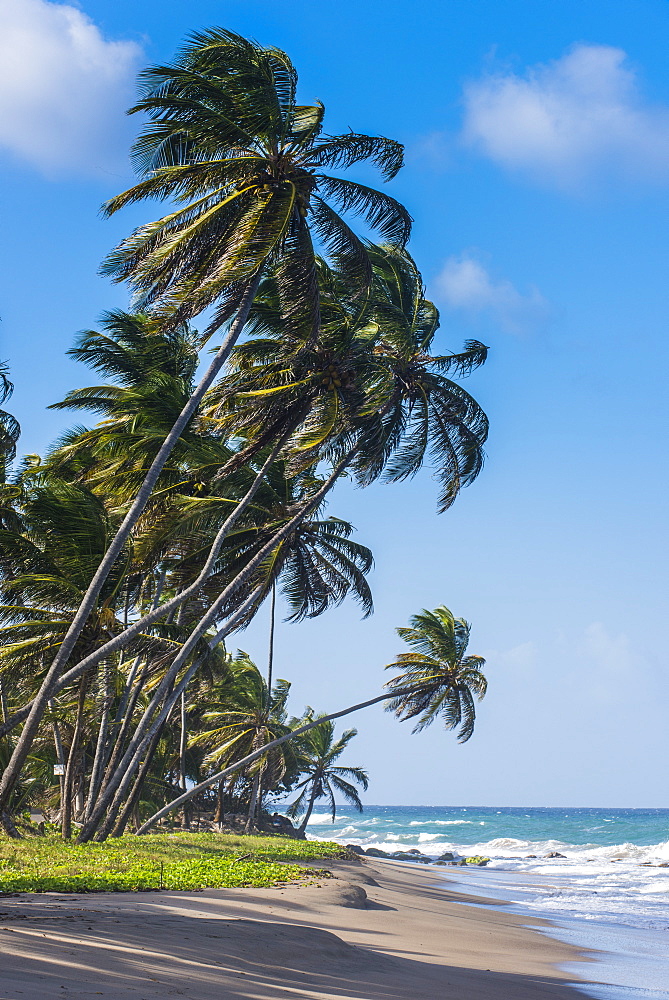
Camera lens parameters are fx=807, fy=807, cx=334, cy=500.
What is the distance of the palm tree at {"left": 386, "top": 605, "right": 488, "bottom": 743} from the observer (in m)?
24.5

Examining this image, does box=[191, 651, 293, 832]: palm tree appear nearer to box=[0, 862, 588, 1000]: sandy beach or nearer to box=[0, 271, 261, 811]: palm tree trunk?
box=[0, 271, 261, 811]: palm tree trunk

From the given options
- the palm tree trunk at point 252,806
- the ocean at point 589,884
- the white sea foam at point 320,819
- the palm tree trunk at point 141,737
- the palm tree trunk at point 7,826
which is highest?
the palm tree trunk at point 141,737

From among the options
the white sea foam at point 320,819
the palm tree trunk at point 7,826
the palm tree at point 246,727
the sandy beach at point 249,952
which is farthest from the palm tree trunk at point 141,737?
the white sea foam at point 320,819

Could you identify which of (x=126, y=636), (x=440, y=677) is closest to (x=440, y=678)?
(x=440, y=677)

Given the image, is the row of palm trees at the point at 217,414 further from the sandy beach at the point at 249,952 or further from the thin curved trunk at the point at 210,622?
the sandy beach at the point at 249,952

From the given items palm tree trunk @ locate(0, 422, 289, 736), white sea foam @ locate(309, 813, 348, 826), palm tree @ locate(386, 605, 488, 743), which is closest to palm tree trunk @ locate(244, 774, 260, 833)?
palm tree @ locate(386, 605, 488, 743)

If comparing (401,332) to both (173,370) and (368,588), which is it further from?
(368,588)

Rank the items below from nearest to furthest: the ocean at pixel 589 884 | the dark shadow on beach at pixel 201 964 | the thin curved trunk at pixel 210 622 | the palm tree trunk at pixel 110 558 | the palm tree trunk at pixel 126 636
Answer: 1. the dark shadow on beach at pixel 201 964
2. the ocean at pixel 589 884
3. the palm tree trunk at pixel 110 558
4. the palm tree trunk at pixel 126 636
5. the thin curved trunk at pixel 210 622

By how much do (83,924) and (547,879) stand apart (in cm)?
3311

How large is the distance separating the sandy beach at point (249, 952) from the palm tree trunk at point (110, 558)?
420 cm

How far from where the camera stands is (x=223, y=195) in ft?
44.0

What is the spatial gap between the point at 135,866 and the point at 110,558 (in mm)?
4679

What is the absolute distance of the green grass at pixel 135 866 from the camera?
10031mm

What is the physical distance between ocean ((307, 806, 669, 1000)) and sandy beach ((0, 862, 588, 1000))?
1.09m
